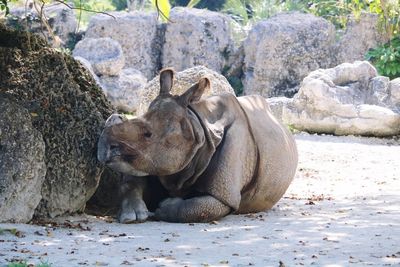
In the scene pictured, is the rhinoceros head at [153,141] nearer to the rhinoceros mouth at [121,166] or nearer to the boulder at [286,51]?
the rhinoceros mouth at [121,166]

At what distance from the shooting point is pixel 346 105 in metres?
17.4

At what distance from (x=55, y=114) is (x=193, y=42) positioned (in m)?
14.6

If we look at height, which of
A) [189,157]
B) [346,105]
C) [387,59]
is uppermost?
[387,59]

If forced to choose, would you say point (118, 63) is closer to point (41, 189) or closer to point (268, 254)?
point (41, 189)

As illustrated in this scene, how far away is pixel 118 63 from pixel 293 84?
3.93m

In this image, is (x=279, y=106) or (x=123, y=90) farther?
(x=123, y=90)

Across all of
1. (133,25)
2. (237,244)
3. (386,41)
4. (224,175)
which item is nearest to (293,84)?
(386,41)

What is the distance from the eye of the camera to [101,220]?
8453 mm

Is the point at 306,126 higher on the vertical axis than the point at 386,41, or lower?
lower

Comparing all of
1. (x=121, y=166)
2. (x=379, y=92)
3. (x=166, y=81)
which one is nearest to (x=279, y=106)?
(x=379, y=92)

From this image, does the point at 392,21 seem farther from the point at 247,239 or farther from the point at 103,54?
the point at 247,239

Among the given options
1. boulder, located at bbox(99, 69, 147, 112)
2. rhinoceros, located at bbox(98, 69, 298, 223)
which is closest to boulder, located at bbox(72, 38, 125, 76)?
boulder, located at bbox(99, 69, 147, 112)

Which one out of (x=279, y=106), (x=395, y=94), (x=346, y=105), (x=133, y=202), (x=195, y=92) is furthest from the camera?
(x=279, y=106)

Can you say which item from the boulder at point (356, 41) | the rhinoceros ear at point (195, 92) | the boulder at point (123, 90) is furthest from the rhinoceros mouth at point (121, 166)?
the boulder at point (356, 41)
